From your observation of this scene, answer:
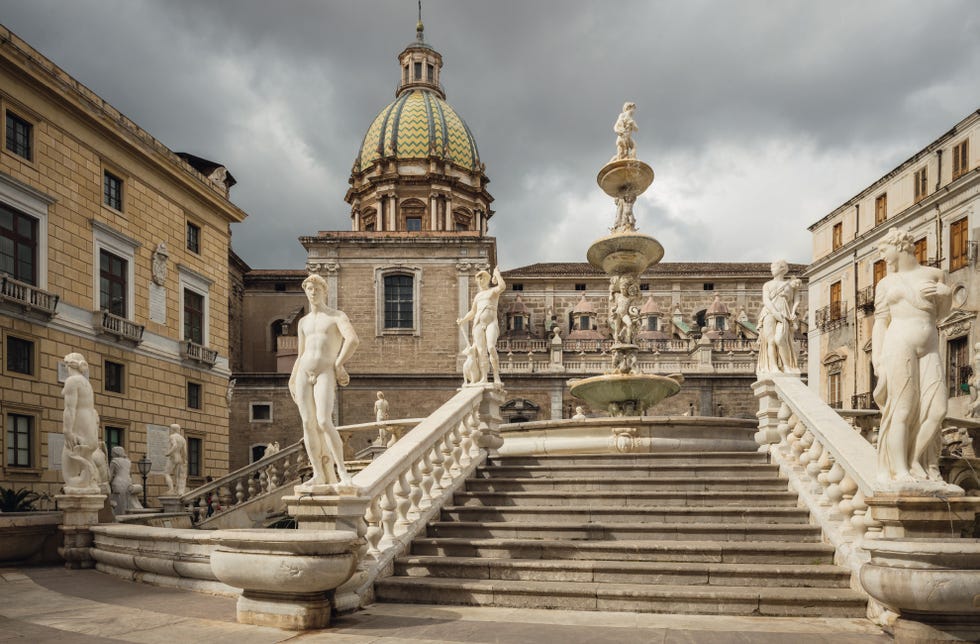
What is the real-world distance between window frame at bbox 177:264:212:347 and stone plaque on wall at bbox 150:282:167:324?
33.3 inches

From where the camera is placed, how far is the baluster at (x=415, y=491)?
8.01 m

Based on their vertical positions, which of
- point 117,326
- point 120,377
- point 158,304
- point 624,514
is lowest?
point 624,514

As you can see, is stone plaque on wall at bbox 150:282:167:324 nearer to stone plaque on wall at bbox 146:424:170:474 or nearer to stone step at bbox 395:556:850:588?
stone plaque on wall at bbox 146:424:170:474

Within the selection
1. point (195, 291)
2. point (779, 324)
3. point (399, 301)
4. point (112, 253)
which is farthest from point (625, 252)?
point (399, 301)

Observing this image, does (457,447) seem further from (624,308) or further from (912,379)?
(624,308)

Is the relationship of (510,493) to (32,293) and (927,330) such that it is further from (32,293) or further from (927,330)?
(32,293)

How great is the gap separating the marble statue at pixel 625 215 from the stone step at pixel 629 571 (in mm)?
8420

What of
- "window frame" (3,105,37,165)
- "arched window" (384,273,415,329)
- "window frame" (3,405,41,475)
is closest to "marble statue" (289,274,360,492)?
"window frame" (3,405,41,475)

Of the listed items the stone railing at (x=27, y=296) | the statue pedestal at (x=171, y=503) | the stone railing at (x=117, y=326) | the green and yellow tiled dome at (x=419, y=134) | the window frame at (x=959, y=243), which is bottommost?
the statue pedestal at (x=171, y=503)

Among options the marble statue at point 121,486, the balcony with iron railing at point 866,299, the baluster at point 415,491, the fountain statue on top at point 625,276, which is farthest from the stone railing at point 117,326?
the balcony with iron railing at point 866,299

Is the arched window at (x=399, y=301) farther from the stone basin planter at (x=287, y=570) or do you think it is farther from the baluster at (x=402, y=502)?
the stone basin planter at (x=287, y=570)

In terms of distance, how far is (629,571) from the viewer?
6.86 meters

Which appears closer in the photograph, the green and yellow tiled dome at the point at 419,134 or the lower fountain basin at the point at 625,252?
the lower fountain basin at the point at 625,252

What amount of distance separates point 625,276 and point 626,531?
23.7 feet
